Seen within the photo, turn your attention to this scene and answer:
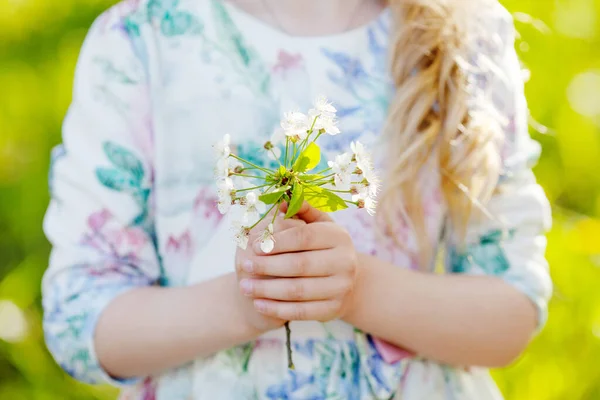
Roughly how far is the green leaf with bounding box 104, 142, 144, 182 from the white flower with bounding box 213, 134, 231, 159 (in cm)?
37

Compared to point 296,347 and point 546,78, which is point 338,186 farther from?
point 546,78

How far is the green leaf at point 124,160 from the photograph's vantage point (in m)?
1.06

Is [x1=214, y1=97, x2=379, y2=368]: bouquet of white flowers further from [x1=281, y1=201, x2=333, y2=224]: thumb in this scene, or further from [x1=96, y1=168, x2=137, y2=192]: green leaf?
[x1=96, y1=168, x2=137, y2=192]: green leaf

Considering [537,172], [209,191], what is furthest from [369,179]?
[537,172]

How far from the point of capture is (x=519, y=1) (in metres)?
2.04

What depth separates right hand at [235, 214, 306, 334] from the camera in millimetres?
854

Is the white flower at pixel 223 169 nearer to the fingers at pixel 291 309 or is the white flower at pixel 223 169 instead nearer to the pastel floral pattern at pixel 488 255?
the fingers at pixel 291 309

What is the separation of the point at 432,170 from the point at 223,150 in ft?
1.56

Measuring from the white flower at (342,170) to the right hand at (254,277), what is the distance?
14cm

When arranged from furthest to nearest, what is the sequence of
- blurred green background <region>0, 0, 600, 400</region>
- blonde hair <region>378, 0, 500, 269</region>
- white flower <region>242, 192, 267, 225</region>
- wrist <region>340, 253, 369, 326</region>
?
blurred green background <region>0, 0, 600, 400</region>
blonde hair <region>378, 0, 500, 269</region>
wrist <region>340, 253, 369, 326</region>
white flower <region>242, 192, 267, 225</region>

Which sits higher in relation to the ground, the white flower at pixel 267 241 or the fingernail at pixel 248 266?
the white flower at pixel 267 241

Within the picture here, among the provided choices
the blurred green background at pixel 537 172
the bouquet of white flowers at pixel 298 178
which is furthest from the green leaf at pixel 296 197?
the blurred green background at pixel 537 172

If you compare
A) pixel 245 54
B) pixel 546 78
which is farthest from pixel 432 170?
pixel 546 78

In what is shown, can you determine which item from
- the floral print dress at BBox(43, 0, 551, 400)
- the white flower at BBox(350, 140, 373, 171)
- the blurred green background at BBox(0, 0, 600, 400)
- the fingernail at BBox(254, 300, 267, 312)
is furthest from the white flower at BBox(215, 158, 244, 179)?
the blurred green background at BBox(0, 0, 600, 400)
